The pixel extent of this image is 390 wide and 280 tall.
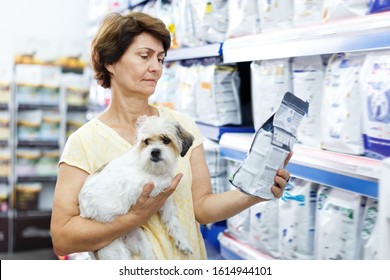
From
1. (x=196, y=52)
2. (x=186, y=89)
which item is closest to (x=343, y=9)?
(x=196, y=52)

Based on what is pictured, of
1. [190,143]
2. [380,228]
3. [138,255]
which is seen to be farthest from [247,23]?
[380,228]

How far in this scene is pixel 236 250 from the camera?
2.19m

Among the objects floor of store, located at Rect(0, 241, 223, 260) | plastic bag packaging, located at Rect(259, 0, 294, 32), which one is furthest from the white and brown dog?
floor of store, located at Rect(0, 241, 223, 260)

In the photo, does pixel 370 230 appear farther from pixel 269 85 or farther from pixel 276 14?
pixel 276 14

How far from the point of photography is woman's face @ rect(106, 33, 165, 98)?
142cm

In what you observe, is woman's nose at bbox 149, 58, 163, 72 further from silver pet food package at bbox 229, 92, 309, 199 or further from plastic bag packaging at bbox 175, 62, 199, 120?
plastic bag packaging at bbox 175, 62, 199, 120

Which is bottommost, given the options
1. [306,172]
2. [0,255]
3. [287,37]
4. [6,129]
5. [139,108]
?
[0,255]

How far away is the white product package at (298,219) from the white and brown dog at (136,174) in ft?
1.84

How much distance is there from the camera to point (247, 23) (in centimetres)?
207

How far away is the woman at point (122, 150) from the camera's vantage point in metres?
1.39

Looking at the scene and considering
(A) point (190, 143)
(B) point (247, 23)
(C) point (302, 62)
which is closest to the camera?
(A) point (190, 143)

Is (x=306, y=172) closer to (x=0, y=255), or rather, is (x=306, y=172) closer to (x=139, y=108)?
(x=139, y=108)

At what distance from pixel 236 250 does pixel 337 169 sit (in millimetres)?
810
